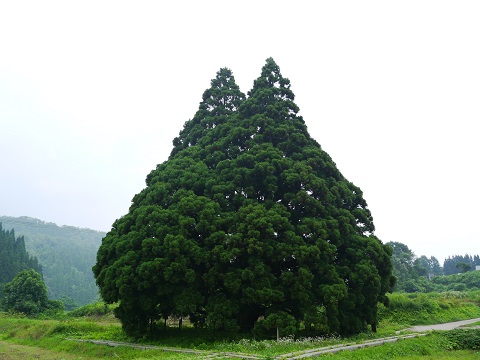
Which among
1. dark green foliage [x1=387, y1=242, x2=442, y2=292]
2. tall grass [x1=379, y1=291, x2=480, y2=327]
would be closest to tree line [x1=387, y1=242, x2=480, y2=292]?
dark green foliage [x1=387, y1=242, x2=442, y2=292]

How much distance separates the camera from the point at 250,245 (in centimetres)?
1861

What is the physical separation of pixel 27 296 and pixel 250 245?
95.5 ft

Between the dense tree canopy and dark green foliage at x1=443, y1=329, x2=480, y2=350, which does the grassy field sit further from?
the dense tree canopy

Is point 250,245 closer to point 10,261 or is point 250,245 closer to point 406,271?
point 406,271

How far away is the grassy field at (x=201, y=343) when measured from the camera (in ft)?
52.2

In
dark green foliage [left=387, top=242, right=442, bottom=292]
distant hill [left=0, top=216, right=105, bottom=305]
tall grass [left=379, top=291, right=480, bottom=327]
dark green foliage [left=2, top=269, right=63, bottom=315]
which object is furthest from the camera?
→ distant hill [left=0, top=216, right=105, bottom=305]

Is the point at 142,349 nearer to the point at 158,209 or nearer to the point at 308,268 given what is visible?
the point at 158,209

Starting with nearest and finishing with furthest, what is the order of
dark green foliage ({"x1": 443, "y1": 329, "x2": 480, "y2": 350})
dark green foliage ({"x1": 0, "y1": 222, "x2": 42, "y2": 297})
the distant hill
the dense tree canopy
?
the dense tree canopy, dark green foliage ({"x1": 443, "y1": 329, "x2": 480, "y2": 350}), dark green foliage ({"x1": 0, "y1": 222, "x2": 42, "y2": 297}), the distant hill

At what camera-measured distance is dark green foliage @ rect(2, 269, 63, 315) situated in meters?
36.2

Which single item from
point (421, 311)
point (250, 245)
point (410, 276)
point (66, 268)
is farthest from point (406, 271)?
point (66, 268)

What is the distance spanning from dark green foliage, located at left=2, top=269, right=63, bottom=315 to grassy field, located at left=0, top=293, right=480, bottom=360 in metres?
3.75

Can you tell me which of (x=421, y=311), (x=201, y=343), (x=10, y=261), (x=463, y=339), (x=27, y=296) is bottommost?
(x=201, y=343)

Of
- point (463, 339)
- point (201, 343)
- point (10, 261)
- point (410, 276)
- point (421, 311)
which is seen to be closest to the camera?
point (201, 343)

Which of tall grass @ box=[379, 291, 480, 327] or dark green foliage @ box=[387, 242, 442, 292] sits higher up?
dark green foliage @ box=[387, 242, 442, 292]
